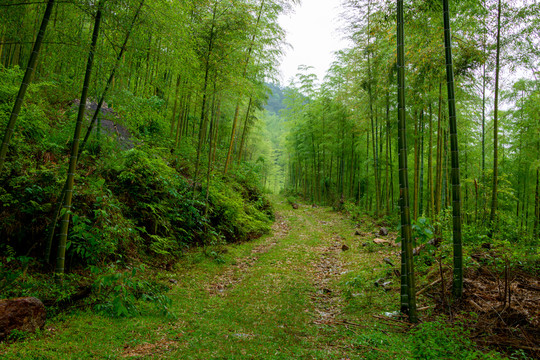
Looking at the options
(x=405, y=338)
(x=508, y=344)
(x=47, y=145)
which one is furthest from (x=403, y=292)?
(x=47, y=145)

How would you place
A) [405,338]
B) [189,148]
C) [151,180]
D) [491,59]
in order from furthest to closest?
[189,148], [491,59], [151,180], [405,338]

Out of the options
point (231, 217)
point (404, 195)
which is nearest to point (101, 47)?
point (404, 195)

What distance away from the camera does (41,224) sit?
3.63 metres

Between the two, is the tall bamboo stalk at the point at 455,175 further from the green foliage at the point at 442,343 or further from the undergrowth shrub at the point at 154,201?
the undergrowth shrub at the point at 154,201

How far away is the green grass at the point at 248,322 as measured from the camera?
2578 mm

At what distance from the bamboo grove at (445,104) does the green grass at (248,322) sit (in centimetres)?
107

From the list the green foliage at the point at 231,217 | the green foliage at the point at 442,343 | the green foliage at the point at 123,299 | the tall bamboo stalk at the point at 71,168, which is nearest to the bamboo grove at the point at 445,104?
the green foliage at the point at 442,343

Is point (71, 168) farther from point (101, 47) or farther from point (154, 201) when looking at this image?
point (154, 201)

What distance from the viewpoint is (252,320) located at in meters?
3.63

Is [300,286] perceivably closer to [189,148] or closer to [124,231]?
[124,231]

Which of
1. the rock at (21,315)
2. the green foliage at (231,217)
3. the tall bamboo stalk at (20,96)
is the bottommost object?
the rock at (21,315)

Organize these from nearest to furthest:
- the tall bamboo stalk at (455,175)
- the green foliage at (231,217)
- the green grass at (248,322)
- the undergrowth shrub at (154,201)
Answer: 1. the green grass at (248,322)
2. the tall bamboo stalk at (455,175)
3. the undergrowth shrub at (154,201)
4. the green foliage at (231,217)

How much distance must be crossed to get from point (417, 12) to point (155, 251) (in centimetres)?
636

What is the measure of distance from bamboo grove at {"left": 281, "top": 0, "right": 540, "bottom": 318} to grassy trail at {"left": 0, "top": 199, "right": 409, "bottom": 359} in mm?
1038
